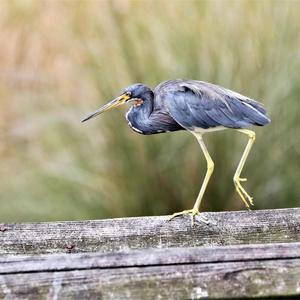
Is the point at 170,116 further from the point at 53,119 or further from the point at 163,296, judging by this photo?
the point at 53,119

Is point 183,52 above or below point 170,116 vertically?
below

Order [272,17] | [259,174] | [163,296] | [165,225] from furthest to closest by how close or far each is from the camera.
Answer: [272,17], [259,174], [165,225], [163,296]

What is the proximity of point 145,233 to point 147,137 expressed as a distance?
103 inches

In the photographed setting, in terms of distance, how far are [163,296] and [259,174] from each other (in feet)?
11.1

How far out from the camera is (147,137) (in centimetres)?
528

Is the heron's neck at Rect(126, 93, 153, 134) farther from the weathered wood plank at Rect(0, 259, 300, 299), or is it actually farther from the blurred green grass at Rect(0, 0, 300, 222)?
the blurred green grass at Rect(0, 0, 300, 222)

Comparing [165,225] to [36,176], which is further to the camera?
[36,176]

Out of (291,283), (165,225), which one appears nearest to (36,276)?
(291,283)

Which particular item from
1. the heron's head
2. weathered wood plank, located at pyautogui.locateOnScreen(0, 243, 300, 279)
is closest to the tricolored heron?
the heron's head

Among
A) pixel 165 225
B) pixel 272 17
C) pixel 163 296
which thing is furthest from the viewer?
pixel 272 17

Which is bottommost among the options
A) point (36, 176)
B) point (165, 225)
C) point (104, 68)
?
point (36, 176)

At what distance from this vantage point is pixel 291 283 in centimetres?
196

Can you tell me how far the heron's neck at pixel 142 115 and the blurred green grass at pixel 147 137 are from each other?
90.9 inches

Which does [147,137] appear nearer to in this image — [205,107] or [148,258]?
[205,107]
